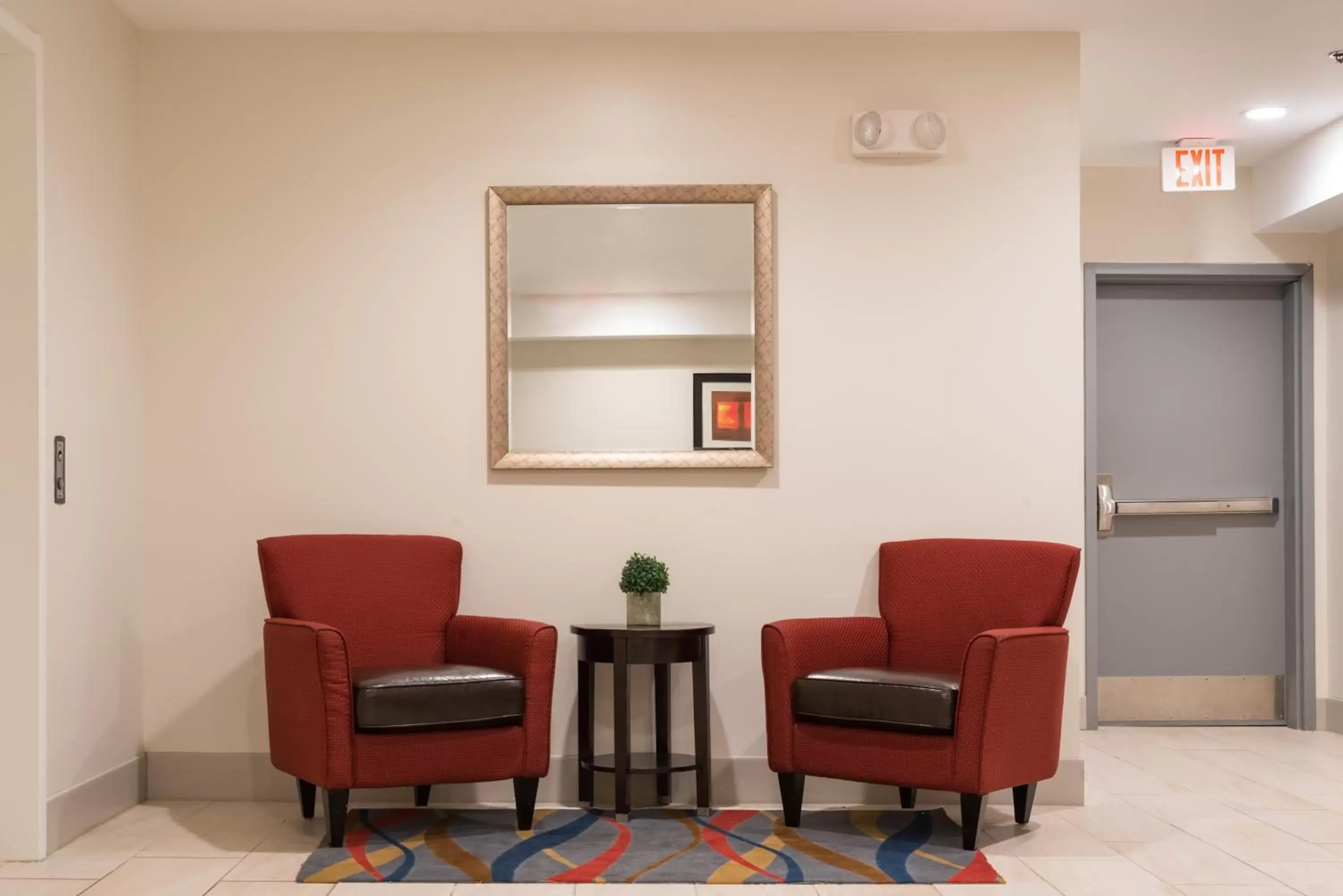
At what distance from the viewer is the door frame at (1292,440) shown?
5.95 metres

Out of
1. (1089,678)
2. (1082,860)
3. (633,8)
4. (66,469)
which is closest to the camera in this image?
(1082,860)

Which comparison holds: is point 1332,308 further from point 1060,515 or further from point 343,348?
point 343,348

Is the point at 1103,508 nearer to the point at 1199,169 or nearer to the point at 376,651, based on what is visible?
the point at 1199,169

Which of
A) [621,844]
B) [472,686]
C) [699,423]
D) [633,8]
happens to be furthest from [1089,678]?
[633,8]

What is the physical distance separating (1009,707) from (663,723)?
3.98ft

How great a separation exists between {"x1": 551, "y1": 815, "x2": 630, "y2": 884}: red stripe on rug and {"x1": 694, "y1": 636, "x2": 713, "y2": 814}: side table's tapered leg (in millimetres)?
331

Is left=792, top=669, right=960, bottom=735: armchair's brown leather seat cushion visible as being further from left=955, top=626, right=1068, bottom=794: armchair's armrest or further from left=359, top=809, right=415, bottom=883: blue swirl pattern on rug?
left=359, top=809, right=415, bottom=883: blue swirl pattern on rug

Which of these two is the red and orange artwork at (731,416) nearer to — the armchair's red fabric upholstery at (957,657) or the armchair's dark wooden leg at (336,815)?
the armchair's red fabric upholstery at (957,657)

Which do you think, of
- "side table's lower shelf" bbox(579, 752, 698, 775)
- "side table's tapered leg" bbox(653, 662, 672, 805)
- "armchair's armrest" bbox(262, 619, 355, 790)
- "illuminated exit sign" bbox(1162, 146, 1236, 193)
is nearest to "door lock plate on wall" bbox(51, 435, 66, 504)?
"armchair's armrest" bbox(262, 619, 355, 790)

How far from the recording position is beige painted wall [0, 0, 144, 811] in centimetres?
377

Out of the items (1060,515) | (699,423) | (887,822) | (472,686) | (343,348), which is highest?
(343,348)

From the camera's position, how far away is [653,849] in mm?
Result: 3660

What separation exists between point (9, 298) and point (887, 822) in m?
3.20

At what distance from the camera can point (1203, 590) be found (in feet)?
20.0
